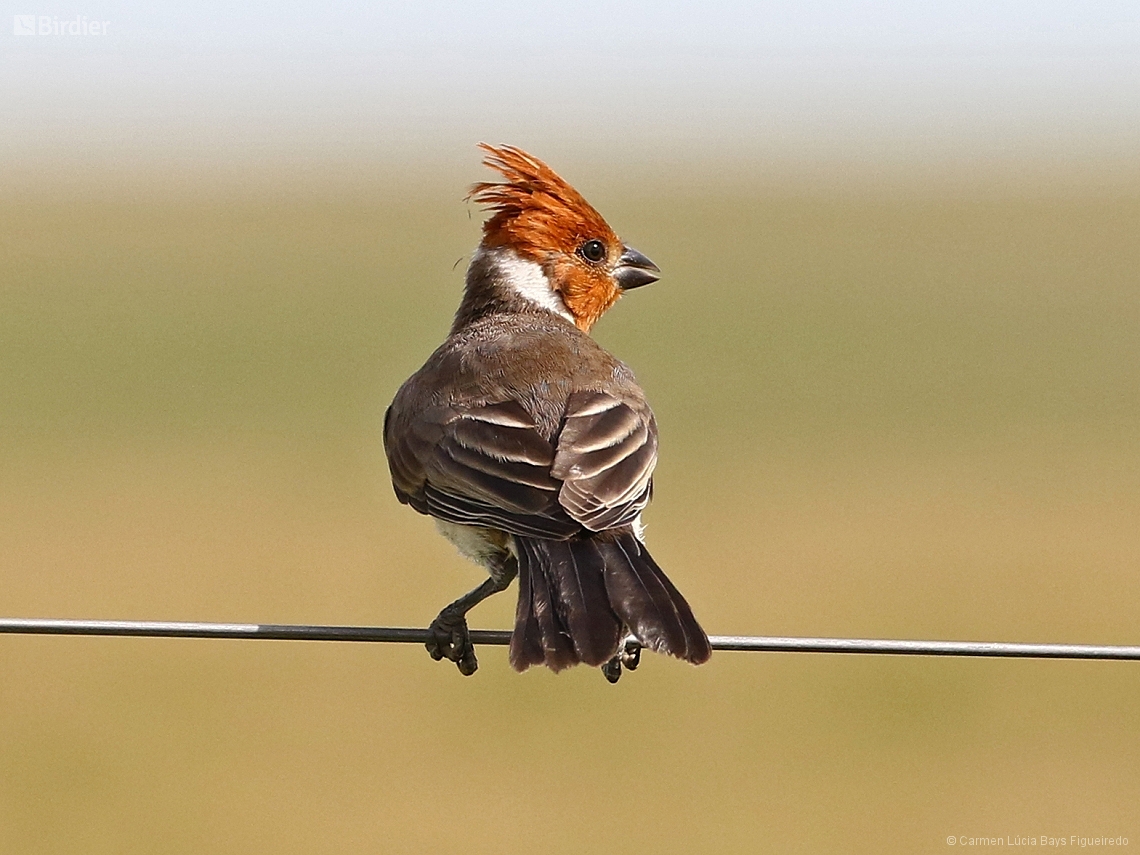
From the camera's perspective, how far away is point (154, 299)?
171ft

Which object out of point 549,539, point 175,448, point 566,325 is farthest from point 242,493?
point 549,539

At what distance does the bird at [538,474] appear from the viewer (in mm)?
6168

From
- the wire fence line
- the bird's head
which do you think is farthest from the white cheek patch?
the wire fence line

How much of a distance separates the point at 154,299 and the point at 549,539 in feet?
155

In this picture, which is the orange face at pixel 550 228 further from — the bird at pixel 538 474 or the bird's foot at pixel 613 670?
the bird's foot at pixel 613 670

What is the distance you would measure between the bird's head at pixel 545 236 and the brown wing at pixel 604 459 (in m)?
1.66

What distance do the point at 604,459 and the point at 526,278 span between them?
7.51 feet

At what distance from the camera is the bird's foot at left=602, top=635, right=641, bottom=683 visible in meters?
6.77

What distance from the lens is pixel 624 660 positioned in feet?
23.0

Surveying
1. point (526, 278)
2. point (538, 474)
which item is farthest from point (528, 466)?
point (526, 278)

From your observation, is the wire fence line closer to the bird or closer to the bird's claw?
the bird

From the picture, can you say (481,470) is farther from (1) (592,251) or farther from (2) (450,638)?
(1) (592,251)

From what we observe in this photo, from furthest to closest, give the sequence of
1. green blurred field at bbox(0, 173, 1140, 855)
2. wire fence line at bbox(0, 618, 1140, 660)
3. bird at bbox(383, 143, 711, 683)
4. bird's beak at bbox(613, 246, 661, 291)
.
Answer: green blurred field at bbox(0, 173, 1140, 855)
bird's beak at bbox(613, 246, 661, 291)
bird at bbox(383, 143, 711, 683)
wire fence line at bbox(0, 618, 1140, 660)

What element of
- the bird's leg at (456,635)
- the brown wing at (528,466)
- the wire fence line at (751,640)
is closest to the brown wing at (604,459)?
the brown wing at (528,466)
